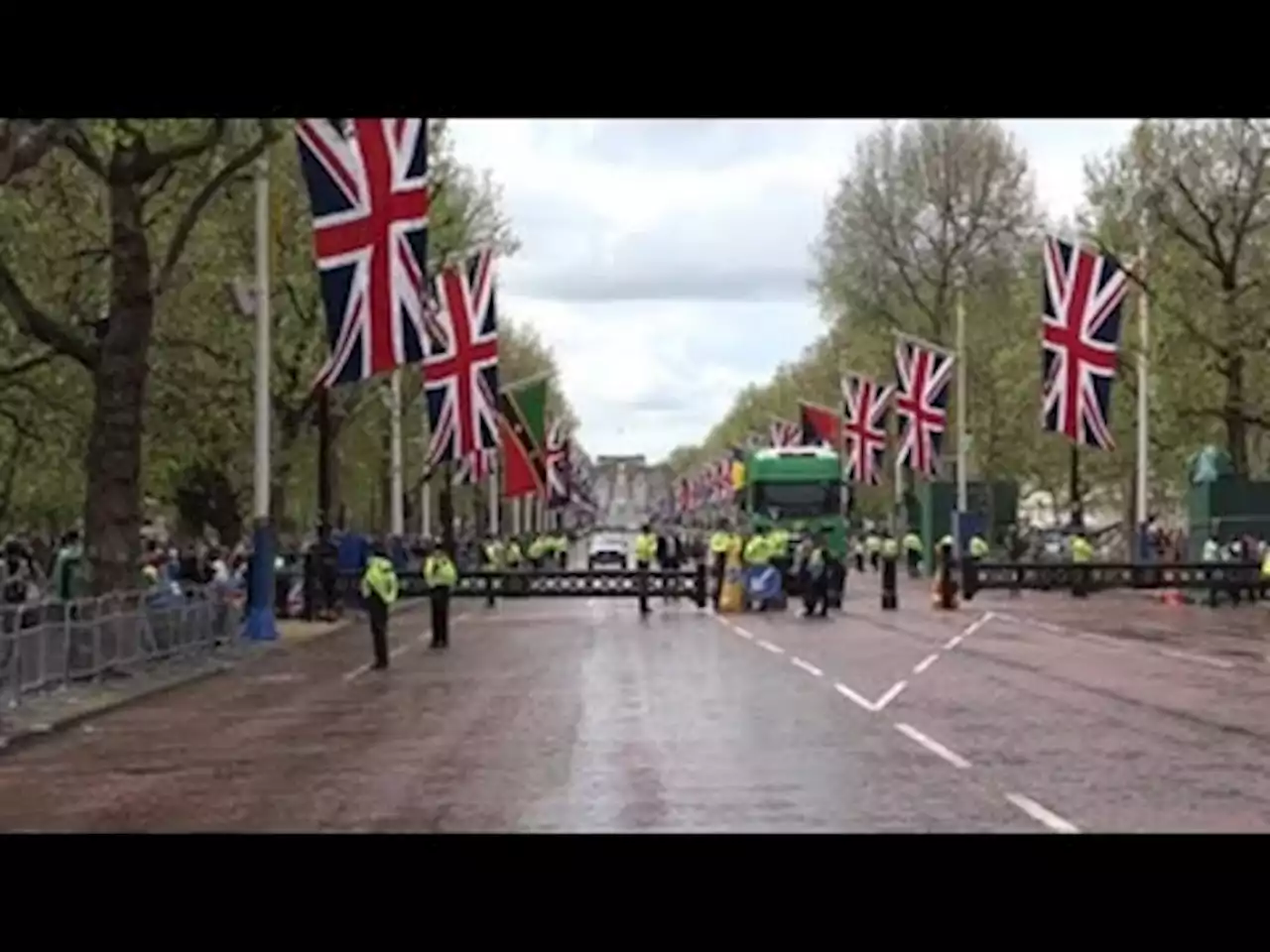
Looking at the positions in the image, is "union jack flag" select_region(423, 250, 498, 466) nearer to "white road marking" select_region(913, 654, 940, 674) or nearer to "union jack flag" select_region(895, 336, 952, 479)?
"white road marking" select_region(913, 654, 940, 674)

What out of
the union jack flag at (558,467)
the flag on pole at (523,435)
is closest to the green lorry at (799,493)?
the flag on pole at (523,435)

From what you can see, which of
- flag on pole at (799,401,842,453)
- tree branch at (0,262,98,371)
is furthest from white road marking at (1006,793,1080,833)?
flag on pole at (799,401,842,453)

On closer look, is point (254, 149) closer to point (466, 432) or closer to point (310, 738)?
Answer: point (310, 738)

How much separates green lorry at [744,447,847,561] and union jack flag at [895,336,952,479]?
10.1 feet

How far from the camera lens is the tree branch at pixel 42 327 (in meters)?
32.7

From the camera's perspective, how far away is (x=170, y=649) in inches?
1377

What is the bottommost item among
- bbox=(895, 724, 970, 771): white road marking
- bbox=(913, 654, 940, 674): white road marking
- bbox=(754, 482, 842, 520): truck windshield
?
bbox=(895, 724, 970, 771): white road marking

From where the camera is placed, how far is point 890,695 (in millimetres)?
28312

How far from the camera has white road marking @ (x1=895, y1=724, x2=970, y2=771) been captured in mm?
20719

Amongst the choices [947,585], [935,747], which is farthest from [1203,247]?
[935,747]

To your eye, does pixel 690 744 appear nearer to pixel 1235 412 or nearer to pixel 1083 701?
pixel 1083 701

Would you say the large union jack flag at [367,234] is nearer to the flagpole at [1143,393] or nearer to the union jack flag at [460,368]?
the union jack flag at [460,368]

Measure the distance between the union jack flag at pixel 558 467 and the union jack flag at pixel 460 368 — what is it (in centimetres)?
3843
